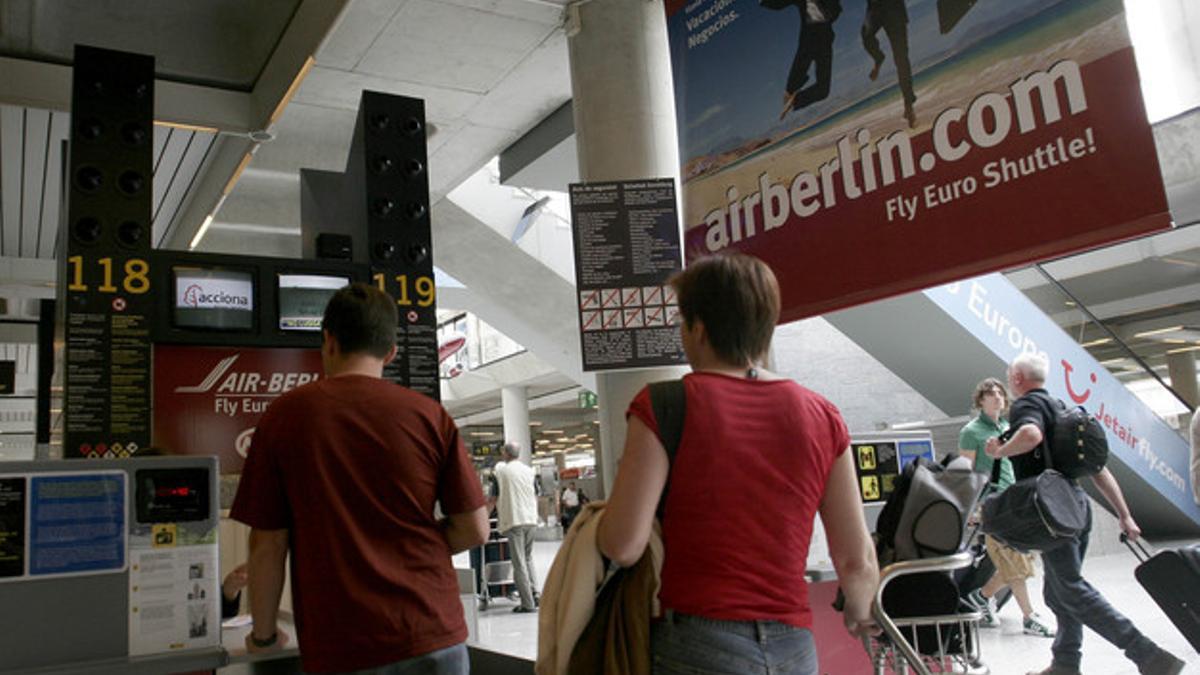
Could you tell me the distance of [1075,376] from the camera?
8.99 metres

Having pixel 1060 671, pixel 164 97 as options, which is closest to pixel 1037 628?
pixel 1060 671

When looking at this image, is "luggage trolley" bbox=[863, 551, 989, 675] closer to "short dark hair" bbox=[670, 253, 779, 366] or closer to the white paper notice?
"short dark hair" bbox=[670, 253, 779, 366]

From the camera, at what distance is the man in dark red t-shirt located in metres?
1.98

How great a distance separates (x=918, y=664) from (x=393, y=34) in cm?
533

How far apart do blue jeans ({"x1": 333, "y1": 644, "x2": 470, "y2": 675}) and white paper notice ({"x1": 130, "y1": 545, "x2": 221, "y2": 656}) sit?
0.62 meters

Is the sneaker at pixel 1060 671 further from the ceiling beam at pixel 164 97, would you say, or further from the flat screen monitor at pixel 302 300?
the ceiling beam at pixel 164 97

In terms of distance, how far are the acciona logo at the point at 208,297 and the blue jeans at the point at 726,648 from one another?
3.96m

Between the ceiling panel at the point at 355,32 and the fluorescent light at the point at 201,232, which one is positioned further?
the fluorescent light at the point at 201,232

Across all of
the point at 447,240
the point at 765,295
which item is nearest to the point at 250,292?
the point at 765,295

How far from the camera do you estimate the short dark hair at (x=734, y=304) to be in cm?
175

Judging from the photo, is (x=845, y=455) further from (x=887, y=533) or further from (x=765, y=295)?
(x=887, y=533)

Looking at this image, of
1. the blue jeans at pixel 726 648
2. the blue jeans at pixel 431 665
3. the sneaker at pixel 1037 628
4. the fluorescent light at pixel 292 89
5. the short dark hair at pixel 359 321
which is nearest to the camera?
the blue jeans at pixel 726 648

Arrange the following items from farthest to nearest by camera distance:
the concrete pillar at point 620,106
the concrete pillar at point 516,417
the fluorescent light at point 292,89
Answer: the concrete pillar at point 516,417 < the fluorescent light at point 292,89 < the concrete pillar at point 620,106

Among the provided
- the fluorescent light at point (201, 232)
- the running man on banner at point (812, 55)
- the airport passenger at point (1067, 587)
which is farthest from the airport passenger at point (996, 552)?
the fluorescent light at point (201, 232)
